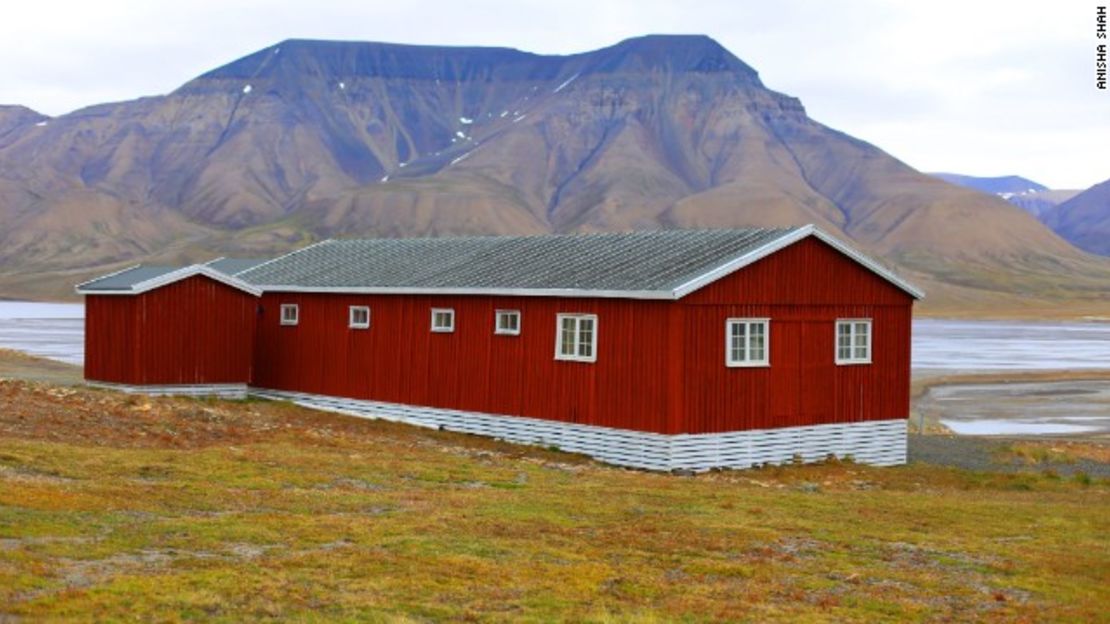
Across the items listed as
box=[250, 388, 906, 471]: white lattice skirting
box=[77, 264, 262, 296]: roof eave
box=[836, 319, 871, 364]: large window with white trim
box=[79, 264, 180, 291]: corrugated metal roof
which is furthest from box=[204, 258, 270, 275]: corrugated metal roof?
box=[836, 319, 871, 364]: large window with white trim

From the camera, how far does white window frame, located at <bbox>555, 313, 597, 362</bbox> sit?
29062mm

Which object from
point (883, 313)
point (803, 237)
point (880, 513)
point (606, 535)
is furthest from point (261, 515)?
point (883, 313)

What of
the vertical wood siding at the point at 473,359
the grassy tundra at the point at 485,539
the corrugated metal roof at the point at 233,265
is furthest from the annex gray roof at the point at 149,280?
the grassy tundra at the point at 485,539

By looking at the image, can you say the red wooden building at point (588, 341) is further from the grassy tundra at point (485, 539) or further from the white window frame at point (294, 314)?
the grassy tundra at point (485, 539)

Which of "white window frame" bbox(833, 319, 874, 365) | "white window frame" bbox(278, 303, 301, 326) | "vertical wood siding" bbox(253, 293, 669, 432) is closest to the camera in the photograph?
"vertical wood siding" bbox(253, 293, 669, 432)

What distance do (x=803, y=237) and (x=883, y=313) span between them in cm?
347

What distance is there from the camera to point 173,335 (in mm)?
37125

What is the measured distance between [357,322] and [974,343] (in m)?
81.6

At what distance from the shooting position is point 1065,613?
13625 millimetres

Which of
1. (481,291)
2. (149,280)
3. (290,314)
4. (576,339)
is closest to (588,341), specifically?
(576,339)

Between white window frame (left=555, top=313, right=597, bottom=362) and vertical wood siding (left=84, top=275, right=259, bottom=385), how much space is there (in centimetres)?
1257

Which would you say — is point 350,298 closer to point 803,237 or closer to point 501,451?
point 501,451

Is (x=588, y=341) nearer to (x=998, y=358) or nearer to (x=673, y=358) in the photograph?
(x=673, y=358)

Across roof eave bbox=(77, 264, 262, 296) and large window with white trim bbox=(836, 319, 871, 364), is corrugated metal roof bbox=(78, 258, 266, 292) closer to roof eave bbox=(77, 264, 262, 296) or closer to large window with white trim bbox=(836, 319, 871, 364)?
roof eave bbox=(77, 264, 262, 296)
